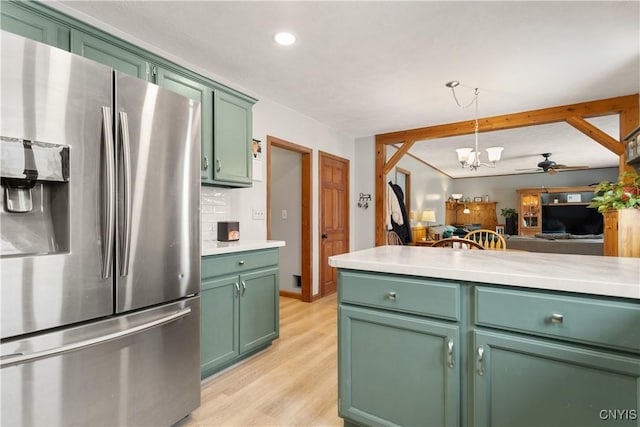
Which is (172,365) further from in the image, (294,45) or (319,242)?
(319,242)

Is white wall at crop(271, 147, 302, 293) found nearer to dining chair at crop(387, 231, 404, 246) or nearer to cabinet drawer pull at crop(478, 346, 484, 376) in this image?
dining chair at crop(387, 231, 404, 246)

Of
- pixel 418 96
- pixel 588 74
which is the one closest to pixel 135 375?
pixel 418 96

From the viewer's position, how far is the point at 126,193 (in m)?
1.49

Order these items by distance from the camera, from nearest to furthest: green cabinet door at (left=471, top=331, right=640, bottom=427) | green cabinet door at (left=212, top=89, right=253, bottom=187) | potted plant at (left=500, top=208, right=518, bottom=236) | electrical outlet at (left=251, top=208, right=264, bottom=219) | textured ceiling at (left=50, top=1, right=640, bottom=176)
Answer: green cabinet door at (left=471, top=331, right=640, bottom=427)
textured ceiling at (left=50, top=1, right=640, bottom=176)
green cabinet door at (left=212, top=89, right=253, bottom=187)
electrical outlet at (left=251, top=208, right=264, bottom=219)
potted plant at (left=500, top=208, right=518, bottom=236)

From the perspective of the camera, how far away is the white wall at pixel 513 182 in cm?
934

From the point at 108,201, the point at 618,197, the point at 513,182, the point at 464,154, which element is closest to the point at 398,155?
the point at 464,154

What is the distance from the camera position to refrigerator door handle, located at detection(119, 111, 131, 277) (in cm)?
147

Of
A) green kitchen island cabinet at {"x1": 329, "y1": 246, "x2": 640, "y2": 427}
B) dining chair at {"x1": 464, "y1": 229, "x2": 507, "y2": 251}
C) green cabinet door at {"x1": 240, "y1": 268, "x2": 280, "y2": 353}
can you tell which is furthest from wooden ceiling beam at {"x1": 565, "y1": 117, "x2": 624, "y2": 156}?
green cabinet door at {"x1": 240, "y1": 268, "x2": 280, "y2": 353}

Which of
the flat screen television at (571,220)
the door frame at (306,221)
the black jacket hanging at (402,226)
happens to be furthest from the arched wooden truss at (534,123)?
the flat screen television at (571,220)

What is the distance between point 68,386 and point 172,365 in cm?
46

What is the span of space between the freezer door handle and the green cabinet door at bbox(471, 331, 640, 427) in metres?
1.44

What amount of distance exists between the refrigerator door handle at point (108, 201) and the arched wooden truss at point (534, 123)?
413 centimetres

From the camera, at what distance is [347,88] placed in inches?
131

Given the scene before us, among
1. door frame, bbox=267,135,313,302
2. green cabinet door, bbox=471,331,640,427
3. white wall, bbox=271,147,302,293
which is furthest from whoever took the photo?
white wall, bbox=271,147,302,293
